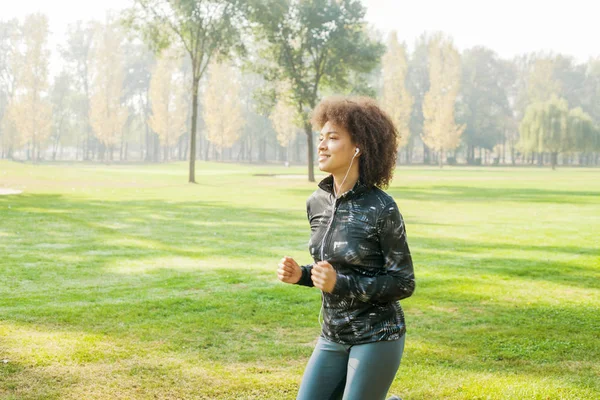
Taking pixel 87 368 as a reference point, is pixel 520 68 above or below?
above

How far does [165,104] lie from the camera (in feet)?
253

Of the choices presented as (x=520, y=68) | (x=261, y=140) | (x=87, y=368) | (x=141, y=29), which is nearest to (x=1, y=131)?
(x=261, y=140)

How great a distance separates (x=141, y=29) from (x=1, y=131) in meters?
52.3

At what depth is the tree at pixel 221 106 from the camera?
251 ft

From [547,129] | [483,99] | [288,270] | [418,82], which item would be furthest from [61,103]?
[288,270]

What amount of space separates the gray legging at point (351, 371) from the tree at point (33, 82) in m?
67.8

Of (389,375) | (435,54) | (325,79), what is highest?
(435,54)

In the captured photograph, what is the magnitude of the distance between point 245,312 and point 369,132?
511 cm

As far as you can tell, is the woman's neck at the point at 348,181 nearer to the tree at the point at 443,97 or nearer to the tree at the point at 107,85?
the tree at the point at 107,85

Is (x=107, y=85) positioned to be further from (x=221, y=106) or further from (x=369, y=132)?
(x=369, y=132)

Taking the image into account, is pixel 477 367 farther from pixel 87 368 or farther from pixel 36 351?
pixel 36 351

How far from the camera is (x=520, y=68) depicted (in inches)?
4304

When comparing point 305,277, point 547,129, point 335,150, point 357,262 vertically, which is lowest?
point 305,277

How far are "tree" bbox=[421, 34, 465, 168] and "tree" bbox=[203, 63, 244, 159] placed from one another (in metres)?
23.0
